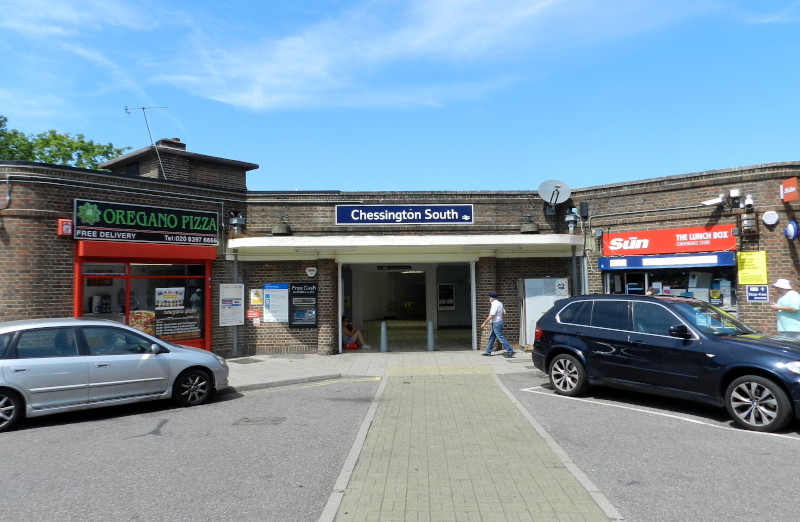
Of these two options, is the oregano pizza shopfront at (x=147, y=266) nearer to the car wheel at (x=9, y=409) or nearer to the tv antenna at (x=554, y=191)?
the car wheel at (x=9, y=409)

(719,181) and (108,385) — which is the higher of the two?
(719,181)

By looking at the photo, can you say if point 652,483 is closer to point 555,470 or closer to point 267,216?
point 555,470

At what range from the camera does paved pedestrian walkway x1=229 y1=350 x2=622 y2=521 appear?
4.34 metres

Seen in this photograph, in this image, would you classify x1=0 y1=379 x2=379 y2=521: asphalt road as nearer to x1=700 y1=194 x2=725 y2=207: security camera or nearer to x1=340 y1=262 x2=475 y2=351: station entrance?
x1=340 y1=262 x2=475 y2=351: station entrance

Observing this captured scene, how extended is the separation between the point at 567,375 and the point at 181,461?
6.12 m

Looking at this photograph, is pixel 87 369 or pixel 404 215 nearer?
pixel 87 369

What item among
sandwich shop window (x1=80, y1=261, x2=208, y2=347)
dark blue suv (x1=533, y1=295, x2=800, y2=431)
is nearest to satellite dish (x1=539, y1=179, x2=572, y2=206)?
dark blue suv (x1=533, y1=295, x2=800, y2=431)

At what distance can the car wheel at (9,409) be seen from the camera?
7.25 meters

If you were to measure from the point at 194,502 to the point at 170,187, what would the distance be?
10115 mm

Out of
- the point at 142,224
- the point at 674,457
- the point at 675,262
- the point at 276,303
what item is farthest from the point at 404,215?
the point at 674,457

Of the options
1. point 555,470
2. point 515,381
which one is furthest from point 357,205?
point 555,470

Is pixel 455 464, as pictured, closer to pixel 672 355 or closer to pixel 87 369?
pixel 672 355

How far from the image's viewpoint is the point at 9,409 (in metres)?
7.29

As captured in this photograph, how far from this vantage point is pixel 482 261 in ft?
48.9
